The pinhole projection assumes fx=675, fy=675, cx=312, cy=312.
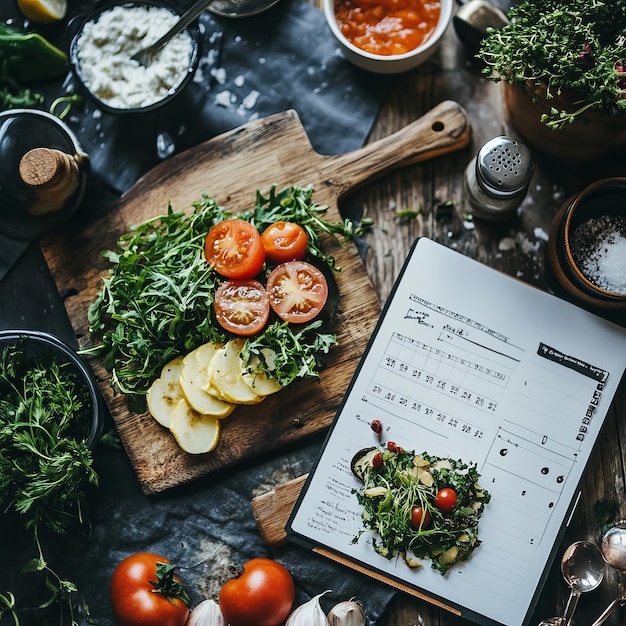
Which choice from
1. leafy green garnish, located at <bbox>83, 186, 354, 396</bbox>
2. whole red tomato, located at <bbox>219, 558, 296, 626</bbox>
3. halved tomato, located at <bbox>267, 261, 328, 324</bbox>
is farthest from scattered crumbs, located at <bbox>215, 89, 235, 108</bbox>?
whole red tomato, located at <bbox>219, 558, 296, 626</bbox>

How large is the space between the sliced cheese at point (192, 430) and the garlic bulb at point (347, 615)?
530mm

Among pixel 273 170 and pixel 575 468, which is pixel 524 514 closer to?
pixel 575 468

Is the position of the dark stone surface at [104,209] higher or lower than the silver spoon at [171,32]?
lower

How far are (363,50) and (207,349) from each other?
0.95 metres

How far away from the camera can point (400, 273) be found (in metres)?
1.87

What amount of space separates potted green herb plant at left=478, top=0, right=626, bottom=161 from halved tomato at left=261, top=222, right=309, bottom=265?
60 centimetres

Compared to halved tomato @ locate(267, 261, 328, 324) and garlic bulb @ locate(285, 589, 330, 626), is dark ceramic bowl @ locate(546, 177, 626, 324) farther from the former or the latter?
garlic bulb @ locate(285, 589, 330, 626)

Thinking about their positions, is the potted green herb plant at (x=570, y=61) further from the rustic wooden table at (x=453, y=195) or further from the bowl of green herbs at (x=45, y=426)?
the bowl of green herbs at (x=45, y=426)

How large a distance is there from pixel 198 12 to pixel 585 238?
1.19 meters

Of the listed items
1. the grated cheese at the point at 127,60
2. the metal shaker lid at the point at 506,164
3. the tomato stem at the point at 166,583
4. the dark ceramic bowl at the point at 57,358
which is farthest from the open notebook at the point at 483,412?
the grated cheese at the point at 127,60

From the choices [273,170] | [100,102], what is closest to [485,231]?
[273,170]

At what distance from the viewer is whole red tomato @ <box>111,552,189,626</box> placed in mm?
1718

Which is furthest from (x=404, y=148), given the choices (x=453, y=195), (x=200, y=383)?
(x=200, y=383)

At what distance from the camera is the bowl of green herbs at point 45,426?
167 centimetres
